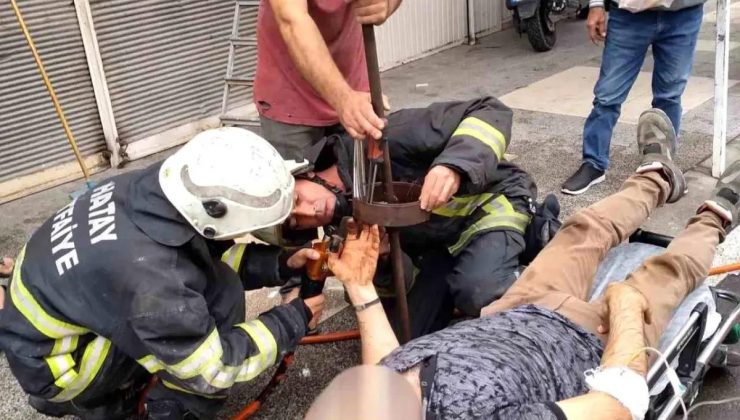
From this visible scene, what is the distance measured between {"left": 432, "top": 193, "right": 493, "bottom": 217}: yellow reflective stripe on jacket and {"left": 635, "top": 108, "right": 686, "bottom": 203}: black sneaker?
0.81 metres

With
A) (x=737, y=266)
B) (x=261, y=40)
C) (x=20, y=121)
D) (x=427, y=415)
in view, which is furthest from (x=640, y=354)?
(x=20, y=121)

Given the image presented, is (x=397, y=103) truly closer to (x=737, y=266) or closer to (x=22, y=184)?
(x=22, y=184)

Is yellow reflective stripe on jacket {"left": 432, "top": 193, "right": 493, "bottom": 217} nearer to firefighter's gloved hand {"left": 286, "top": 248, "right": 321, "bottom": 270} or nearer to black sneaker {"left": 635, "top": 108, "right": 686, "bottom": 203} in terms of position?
firefighter's gloved hand {"left": 286, "top": 248, "right": 321, "bottom": 270}

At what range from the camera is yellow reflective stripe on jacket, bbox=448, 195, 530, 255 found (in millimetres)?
2764

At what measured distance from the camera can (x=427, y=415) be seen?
1.68m

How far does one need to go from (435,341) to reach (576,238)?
995mm

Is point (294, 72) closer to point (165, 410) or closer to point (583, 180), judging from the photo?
point (165, 410)

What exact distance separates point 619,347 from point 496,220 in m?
0.86

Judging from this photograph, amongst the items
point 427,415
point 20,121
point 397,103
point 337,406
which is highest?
point 337,406

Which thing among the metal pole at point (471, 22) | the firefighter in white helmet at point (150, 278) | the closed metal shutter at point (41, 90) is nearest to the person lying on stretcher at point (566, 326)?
the firefighter in white helmet at point (150, 278)

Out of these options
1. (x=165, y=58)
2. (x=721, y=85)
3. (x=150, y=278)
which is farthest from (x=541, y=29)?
(x=150, y=278)

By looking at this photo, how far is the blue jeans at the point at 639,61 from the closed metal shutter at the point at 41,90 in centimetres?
329

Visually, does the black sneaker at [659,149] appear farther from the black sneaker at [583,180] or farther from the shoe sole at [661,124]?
the black sneaker at [583,180]

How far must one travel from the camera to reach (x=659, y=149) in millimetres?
3369
